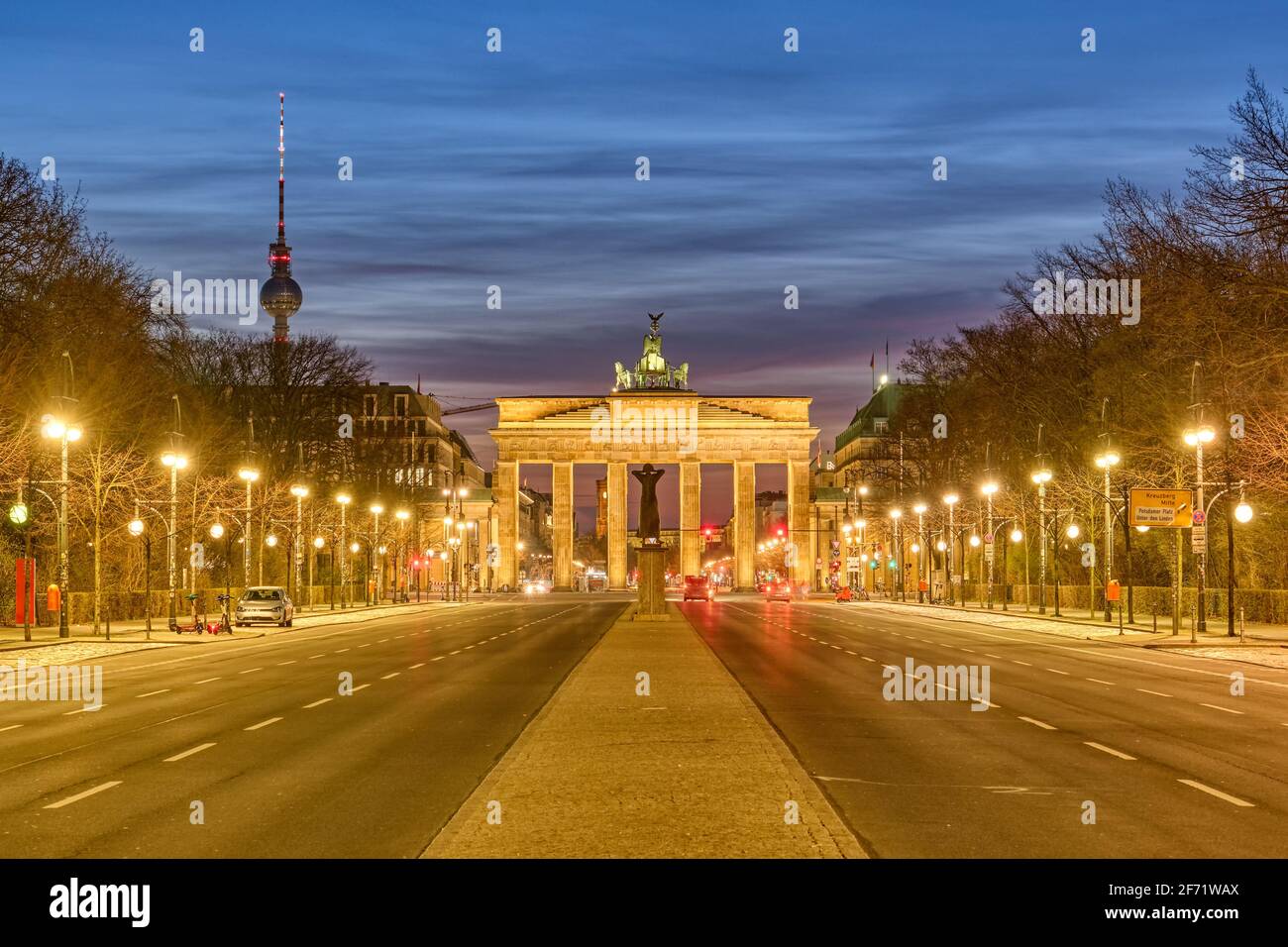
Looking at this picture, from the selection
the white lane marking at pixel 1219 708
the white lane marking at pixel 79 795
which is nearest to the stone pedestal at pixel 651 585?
the white lane marking at pixel 1219 708

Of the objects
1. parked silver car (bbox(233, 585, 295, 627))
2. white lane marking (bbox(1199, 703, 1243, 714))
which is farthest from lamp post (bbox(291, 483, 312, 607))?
white lane marking (bbox(1199, 703, 1243, 714))

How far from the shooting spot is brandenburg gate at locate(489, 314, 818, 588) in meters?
168

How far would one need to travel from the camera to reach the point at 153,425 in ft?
211

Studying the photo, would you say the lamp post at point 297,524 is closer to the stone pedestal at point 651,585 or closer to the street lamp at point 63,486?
the stone pedestal at point 651,585

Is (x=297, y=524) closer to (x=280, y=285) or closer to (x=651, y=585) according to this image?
(x=651, y=585)

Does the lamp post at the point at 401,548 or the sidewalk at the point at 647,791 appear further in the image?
the lamp post at the point at 401,548

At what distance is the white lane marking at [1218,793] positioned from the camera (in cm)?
1402

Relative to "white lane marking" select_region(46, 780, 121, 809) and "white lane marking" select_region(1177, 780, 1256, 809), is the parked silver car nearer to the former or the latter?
"white lane marking" select_region(46, 780, 121, 809)

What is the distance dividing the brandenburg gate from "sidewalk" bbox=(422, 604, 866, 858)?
145 m

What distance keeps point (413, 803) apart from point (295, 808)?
1.08 m

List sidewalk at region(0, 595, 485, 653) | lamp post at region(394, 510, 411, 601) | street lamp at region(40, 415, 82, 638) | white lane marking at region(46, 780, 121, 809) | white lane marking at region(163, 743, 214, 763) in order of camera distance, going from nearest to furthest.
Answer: white lane marking at region(46, 780, 121, 809) < white lane marking at region(163, 743, 214, 763) < street lamp at region(40, 415, 82, 638) < sidewalk at region(0, 595, 485, 653) < lamp post at region(394, 510, 411, 601)

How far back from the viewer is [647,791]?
542 inches

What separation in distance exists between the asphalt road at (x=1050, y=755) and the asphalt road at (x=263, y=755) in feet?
13.3
